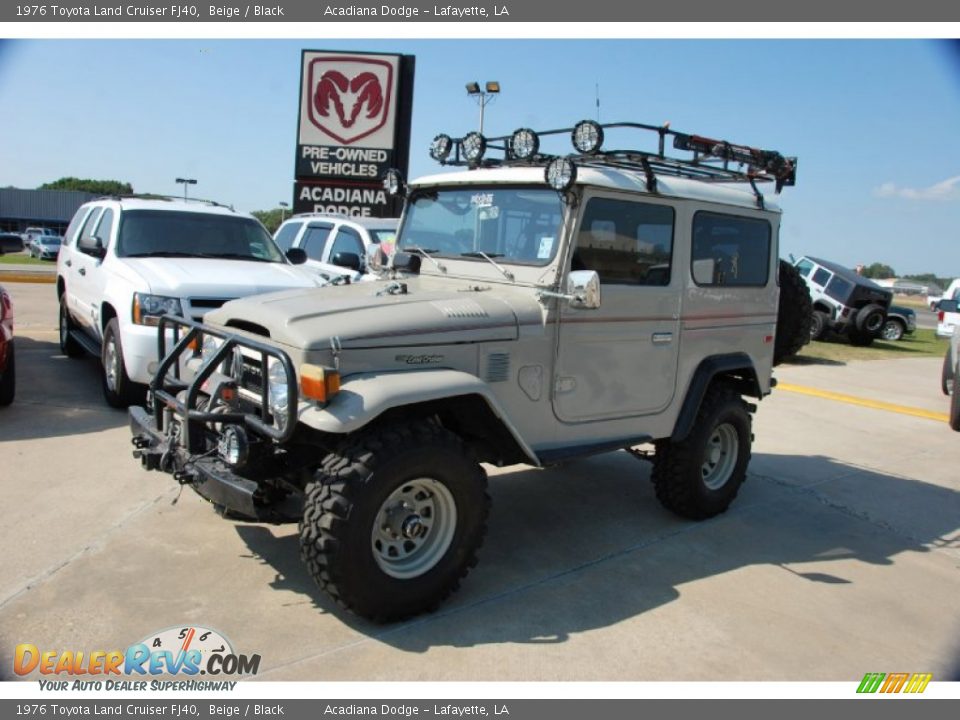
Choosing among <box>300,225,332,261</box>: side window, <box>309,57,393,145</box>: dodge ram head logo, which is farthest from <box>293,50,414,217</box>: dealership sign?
<box>300,225,332,261</box>: side window

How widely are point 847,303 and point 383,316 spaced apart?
58.5 ft

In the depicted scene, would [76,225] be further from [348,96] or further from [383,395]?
[348,96]

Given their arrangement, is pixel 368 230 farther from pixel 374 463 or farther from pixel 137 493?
pixel 374 463

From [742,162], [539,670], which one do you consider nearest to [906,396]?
[742,162]

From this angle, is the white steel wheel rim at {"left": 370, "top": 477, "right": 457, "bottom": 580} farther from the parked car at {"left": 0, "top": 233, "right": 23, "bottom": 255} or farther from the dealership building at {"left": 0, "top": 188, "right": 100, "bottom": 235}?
the dealership building at {"left": 0, "top": 188, "right": 100, "bottom": 235}

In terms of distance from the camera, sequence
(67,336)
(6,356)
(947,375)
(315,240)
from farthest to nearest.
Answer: (947,375)
(315,240)
(67,336)
(6,356)

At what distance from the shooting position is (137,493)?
4984 mm

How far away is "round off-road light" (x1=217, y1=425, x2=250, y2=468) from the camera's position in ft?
11.1

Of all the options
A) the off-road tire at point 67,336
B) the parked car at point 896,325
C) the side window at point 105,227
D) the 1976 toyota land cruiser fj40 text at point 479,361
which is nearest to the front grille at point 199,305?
the side window at point 105,227

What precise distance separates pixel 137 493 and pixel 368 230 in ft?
17.9

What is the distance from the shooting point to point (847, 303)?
60.8 ft

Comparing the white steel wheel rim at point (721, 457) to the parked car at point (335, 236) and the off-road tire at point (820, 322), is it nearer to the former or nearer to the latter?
the parked car at point (335, 236)

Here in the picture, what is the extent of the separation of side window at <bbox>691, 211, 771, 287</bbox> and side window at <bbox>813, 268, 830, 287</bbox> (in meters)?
15.4

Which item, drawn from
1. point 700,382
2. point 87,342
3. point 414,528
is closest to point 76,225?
point 87,342
